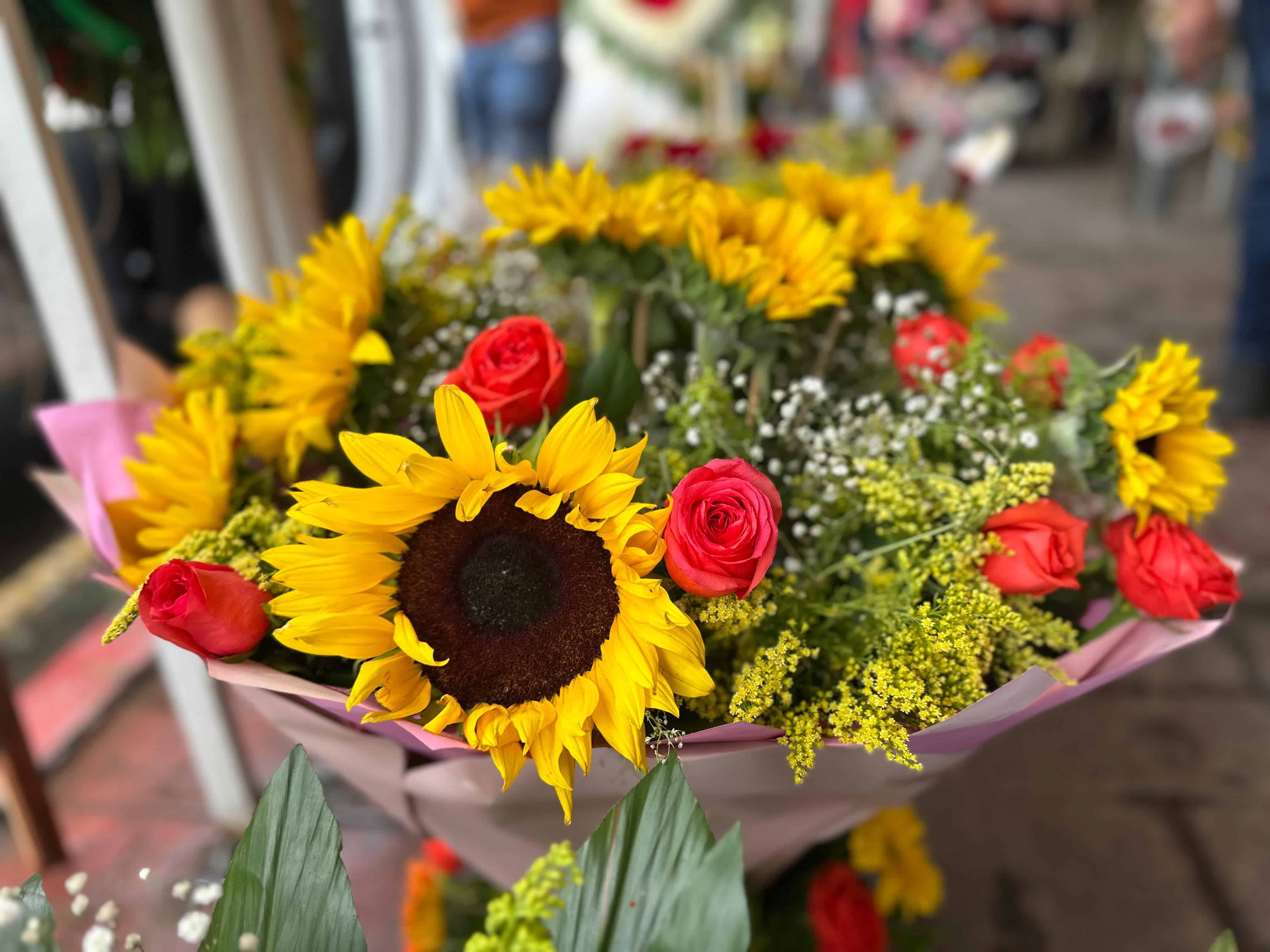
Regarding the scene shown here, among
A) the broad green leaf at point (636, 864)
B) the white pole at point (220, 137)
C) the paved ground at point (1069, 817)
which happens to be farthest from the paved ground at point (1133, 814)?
the white pole at point (220, 137)

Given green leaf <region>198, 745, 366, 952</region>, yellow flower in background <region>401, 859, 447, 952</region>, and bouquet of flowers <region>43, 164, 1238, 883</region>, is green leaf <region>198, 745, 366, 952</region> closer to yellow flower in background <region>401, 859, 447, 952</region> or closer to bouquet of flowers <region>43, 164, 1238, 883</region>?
bouquet of flowers <region>43, 164, 1238, 883</region>

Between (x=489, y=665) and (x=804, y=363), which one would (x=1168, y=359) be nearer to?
(x=804, y=363)

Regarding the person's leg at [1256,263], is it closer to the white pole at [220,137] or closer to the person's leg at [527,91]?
the person's leg at [527,91]

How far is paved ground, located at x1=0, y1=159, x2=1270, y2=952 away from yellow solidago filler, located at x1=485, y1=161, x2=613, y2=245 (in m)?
0.50

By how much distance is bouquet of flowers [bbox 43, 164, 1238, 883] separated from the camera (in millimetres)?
433

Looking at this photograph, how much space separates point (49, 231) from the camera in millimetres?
819

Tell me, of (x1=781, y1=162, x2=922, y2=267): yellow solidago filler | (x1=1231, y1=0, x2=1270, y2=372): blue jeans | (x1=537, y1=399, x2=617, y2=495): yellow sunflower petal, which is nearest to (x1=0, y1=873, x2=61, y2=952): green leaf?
(x1=537, y1=399, x2=617, y2=495): yellow sunflower petal

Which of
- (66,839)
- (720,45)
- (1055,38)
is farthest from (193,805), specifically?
(1055,38)

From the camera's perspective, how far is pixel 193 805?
127 cm

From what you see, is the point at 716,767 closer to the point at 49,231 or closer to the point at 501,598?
the point at 501,598

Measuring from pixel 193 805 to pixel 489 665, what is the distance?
3.47 feet

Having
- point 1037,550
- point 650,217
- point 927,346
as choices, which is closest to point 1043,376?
point 927,346

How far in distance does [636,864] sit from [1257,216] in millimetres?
2339

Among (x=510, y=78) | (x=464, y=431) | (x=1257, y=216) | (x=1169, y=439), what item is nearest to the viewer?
(x=464, y=431)
